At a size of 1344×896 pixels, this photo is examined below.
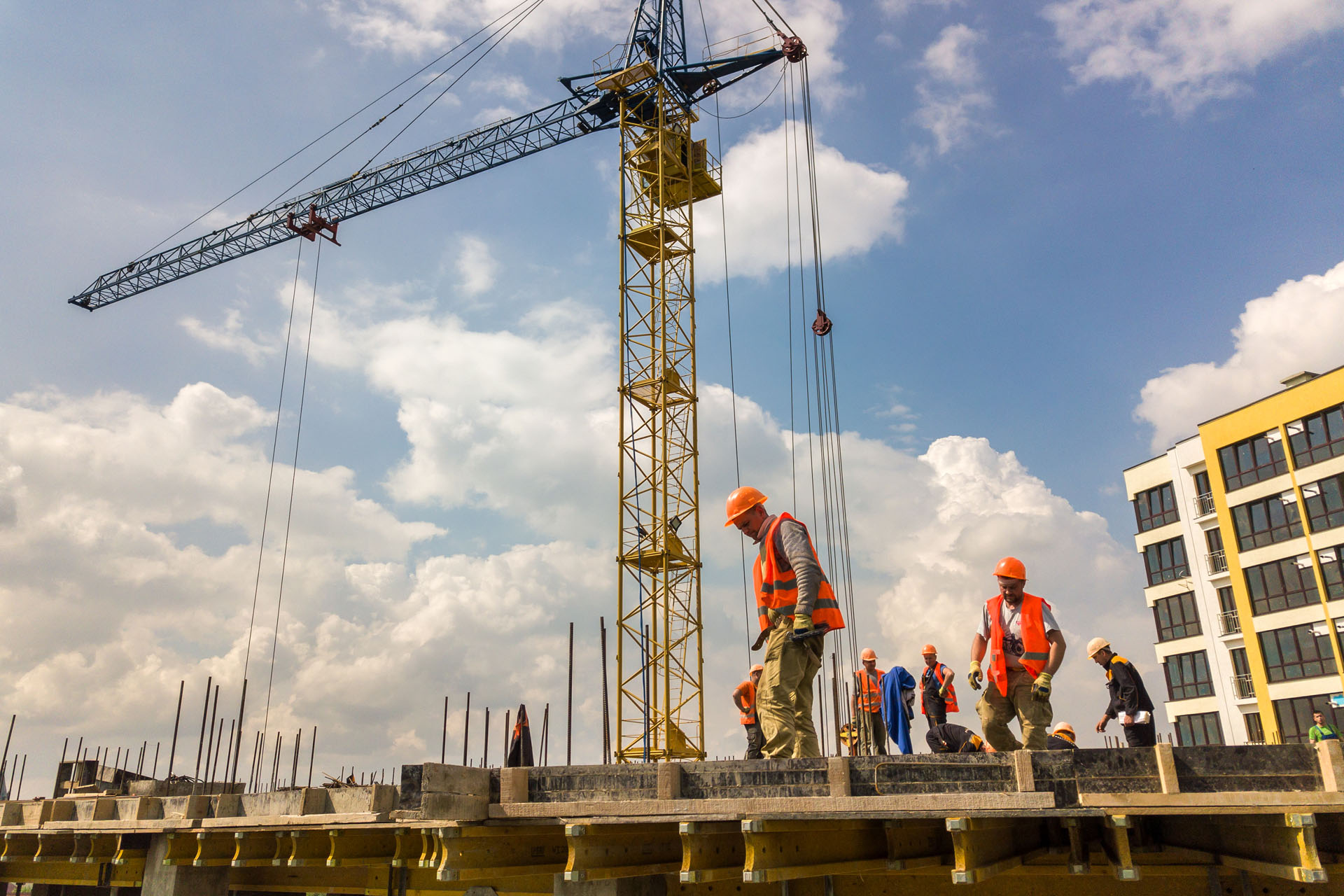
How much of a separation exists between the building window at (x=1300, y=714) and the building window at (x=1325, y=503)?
5.48 m

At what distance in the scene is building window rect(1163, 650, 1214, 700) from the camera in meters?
34.3

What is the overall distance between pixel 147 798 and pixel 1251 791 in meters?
10.1

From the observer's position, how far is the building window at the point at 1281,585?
3005 cm

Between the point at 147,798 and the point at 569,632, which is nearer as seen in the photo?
the point at 147,798

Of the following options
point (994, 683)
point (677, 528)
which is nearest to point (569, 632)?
point (677, 528)

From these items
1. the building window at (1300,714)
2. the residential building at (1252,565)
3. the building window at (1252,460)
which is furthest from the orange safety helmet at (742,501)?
the building window at (1252,460)

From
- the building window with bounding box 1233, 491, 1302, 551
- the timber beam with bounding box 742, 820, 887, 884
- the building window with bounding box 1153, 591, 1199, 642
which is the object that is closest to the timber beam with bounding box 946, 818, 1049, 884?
the timber beam with bounding box 742, 820, 887, 884

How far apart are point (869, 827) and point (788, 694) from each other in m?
1.01

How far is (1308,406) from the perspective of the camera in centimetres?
3020

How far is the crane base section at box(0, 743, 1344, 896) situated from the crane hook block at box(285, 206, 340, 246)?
3795 centimetres

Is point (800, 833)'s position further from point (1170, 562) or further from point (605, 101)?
point (1170, 562)

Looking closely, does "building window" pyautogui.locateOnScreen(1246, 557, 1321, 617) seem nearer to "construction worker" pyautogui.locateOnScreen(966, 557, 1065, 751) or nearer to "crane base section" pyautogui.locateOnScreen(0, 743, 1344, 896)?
"construction worker" pyautogui.locateOnScreen(966, 557, 1065, 751)

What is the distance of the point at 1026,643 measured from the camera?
22.1 feet

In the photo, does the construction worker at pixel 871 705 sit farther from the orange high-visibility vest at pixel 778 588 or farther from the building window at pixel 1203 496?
the building window at pixel 1203 496
